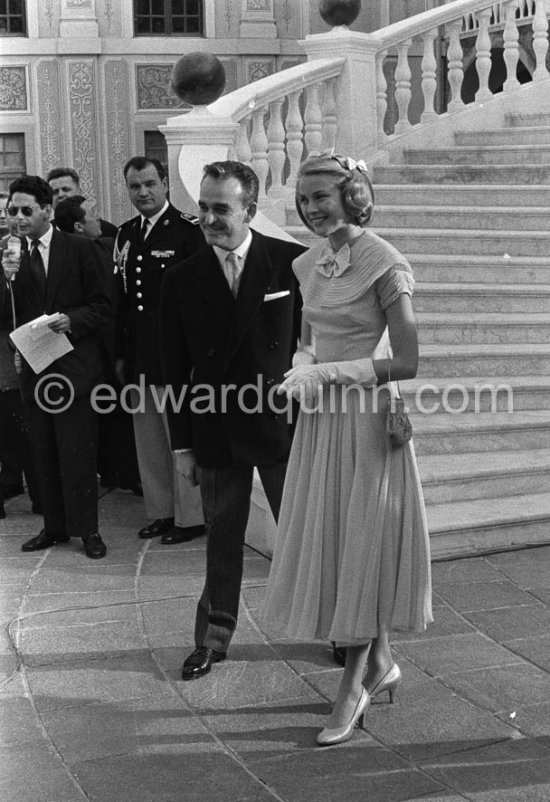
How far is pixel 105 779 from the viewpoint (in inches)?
154

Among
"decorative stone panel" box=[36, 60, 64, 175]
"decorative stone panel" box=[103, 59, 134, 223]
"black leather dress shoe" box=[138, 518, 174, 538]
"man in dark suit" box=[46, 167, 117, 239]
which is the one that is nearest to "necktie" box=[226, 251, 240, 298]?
"black leather dress shoe" box=[138, 518, 174, 538]

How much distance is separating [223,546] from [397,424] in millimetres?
1044

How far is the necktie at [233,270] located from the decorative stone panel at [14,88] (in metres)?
14.4

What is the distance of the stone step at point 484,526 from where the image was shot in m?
6.23

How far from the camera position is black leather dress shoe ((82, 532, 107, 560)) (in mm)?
6397

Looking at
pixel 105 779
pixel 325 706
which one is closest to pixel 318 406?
pixel 325 706

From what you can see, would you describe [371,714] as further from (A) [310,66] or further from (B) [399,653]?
(A) [310,66]

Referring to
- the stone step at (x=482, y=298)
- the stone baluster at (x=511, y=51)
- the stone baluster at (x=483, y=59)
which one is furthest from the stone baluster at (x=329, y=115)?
the stone step at (x=482, y=298)

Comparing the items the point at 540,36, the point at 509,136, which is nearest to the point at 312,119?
the point at 509,136

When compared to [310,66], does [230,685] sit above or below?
below

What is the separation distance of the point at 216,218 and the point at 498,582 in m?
2.22

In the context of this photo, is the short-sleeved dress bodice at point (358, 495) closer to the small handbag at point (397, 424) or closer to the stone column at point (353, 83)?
the small handbag at point (397, 424)

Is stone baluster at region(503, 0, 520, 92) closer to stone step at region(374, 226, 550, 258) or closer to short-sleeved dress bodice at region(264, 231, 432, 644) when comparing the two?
stone step at region(374, 226, 550, 258)

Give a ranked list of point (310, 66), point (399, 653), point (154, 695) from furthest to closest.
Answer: point (310, 66) < point (399, 653) < point (154, 695)
